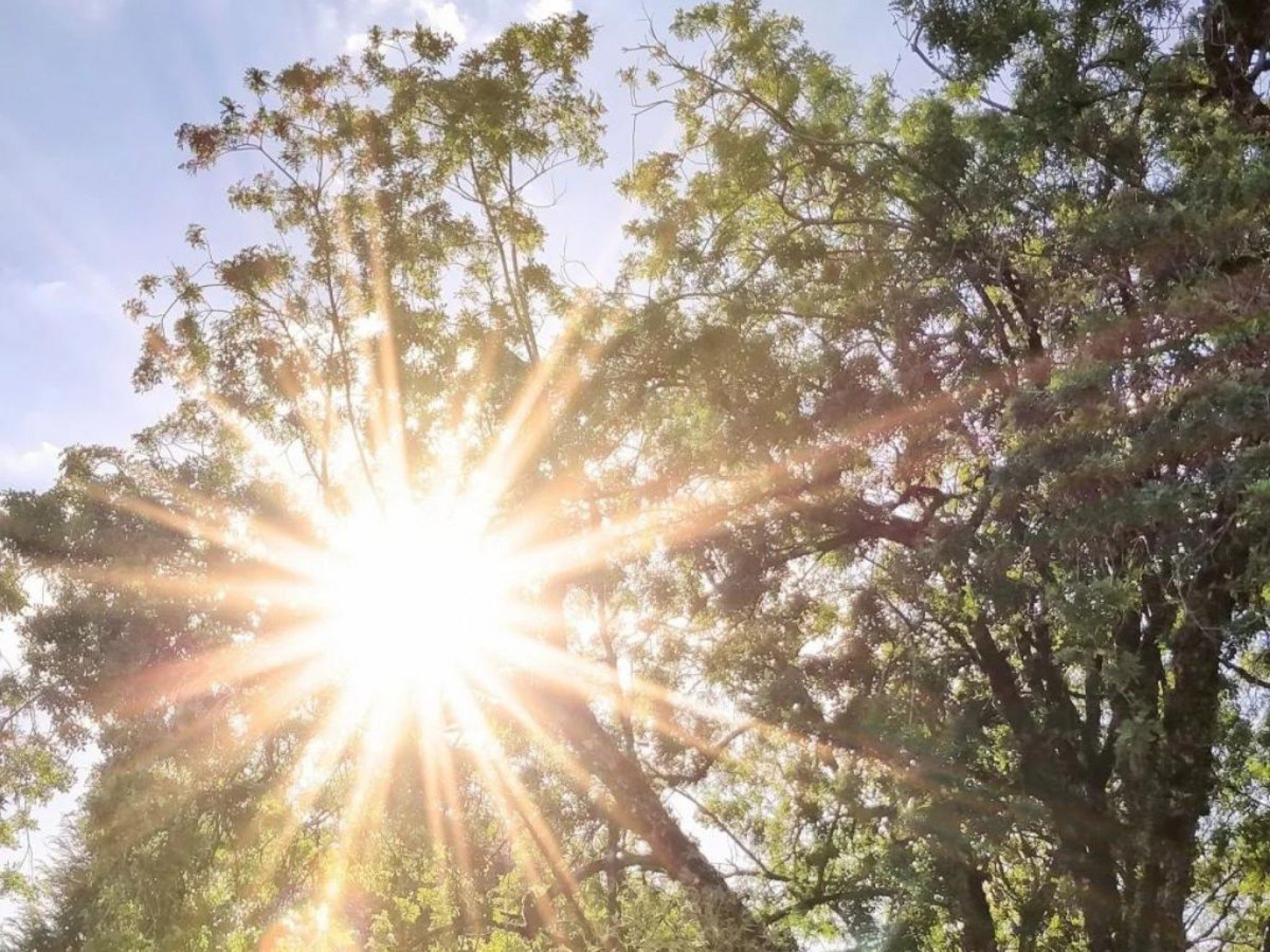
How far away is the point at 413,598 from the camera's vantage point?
11.4 metres

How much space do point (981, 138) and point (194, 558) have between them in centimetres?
1031

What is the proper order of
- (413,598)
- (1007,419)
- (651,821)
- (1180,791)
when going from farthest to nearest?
(413,598) → (651,821) → (1180,791) → (1007,419)

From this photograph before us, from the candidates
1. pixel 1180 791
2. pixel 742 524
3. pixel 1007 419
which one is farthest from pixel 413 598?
pixel 1180 791

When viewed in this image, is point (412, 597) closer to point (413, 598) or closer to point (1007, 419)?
point (413, 598)

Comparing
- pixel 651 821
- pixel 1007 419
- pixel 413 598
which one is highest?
pixel 413 598

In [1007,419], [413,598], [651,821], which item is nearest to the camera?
[1007,419]

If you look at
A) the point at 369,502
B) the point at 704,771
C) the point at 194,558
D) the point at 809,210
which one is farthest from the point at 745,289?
the point at 194,558

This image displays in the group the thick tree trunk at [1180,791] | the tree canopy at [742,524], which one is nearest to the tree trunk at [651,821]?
the tree canopy at [742,524]

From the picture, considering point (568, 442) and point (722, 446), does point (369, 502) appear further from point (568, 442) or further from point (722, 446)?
point (722, 446)

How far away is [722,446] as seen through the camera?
10031mm

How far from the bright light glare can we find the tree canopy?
0.39ft

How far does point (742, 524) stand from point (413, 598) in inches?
162

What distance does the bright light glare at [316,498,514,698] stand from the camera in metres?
10.5

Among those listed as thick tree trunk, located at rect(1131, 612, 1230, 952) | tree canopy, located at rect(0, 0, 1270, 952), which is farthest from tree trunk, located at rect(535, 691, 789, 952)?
thick tree trunk, located at rect(1131, 612, 1230, 952)
